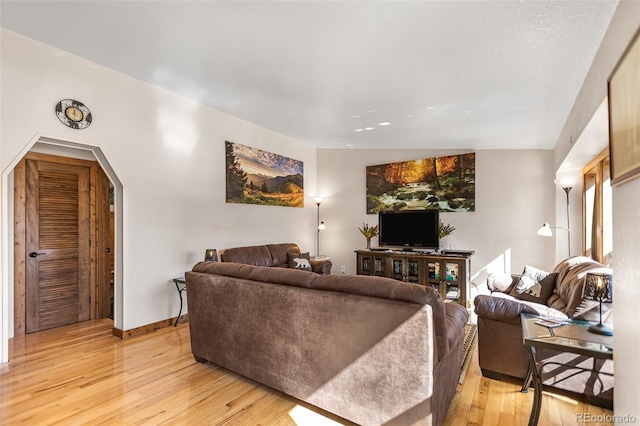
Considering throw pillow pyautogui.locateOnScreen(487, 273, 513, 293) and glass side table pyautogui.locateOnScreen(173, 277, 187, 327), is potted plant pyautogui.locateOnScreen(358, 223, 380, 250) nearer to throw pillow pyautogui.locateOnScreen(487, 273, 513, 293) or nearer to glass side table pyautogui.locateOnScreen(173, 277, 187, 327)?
throw pillow pyautogui.locateOnScreen(487, 273, 513, 293)

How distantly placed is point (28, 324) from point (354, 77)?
4600 mm

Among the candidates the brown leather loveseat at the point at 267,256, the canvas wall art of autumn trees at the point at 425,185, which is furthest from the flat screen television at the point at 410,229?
the brown leather loveseat at the point at 267,256

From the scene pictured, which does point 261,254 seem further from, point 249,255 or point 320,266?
point 320,266

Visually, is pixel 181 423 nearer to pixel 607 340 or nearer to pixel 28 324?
pixel 607 340

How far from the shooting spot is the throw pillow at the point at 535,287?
10.3ft

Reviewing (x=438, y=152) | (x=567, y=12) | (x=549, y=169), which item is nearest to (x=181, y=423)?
(x=567, y=12)

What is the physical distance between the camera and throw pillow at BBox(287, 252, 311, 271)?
16.8 feet

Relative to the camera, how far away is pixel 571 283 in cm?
263

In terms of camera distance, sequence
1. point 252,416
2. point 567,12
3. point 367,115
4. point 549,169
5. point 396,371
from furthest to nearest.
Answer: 1. point 549,169
2. point 367,115
3. point 252,416
4. point 567,12
5. point 396,371

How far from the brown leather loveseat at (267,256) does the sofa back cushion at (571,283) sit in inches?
125

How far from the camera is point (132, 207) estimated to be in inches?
141

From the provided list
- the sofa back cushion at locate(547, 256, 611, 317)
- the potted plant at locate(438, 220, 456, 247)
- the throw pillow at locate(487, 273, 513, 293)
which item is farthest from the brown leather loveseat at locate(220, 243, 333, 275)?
the sofa back cushion at locate(547, 256, 611, 317)

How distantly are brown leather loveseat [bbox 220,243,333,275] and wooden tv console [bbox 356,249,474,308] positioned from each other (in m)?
0.98

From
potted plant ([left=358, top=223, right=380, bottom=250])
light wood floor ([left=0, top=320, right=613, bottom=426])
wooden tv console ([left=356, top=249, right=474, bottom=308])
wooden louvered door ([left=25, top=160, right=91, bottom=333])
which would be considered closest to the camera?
light wood floor ([left=0, top=320, right=613, bottom=426])
